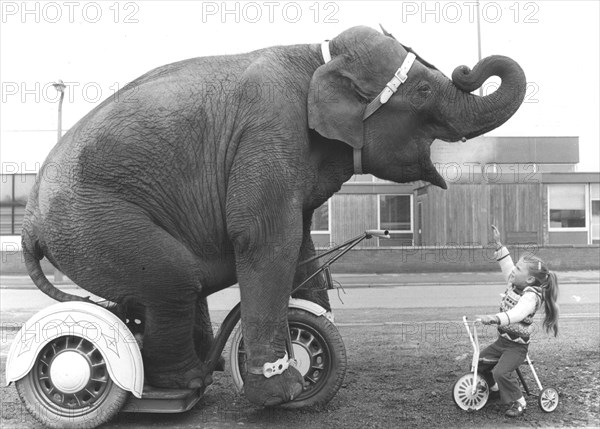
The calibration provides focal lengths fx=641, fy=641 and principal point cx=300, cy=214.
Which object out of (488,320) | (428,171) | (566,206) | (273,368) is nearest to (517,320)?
(488,320)

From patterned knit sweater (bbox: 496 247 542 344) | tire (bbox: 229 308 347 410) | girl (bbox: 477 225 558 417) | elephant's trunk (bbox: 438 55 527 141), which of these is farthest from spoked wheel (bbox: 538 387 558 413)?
elephant's trunk (bbox: 438 55 527 141)

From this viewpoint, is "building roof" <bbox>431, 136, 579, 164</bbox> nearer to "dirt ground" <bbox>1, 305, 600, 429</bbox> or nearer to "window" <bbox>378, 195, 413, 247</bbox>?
"window" <bbox>378, 195, 413, 247</bbox>

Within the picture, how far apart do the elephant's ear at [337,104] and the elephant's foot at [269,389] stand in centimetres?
157

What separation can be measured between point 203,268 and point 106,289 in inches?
24.5

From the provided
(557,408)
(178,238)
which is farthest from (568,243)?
(178,238)

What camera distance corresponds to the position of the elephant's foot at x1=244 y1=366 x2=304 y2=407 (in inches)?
159

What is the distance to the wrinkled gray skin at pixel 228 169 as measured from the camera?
3.96m

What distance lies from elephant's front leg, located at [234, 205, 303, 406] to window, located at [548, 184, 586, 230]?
24986 mm

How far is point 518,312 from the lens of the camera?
4.44m

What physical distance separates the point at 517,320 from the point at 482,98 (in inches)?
61.0

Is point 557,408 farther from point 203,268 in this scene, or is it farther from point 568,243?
point 568,243

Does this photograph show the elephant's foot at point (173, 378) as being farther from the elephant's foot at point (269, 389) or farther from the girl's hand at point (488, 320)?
the girl's hand at point (488, 320)

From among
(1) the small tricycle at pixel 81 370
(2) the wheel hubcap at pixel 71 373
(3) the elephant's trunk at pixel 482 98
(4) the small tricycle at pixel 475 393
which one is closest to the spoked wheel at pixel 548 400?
(4) the small tricycle at pixel 475 393

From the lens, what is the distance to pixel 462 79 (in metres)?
4.09
